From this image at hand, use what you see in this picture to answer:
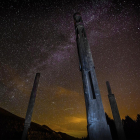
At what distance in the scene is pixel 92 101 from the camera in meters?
3.01

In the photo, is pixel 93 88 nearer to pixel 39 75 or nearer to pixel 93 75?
pixel 93 75

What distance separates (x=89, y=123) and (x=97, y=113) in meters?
0.37

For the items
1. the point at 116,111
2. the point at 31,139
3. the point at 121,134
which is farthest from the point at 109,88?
the point at 31,139

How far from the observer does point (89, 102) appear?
3023 mm

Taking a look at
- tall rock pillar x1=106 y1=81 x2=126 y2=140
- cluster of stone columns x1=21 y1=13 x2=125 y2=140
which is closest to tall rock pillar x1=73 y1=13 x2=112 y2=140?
cluster of stone columns x1=21 y1=13 x2=125 y2=140

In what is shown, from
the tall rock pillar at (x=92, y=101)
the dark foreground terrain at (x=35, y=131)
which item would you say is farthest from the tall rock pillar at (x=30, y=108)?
the tall rock pillar at (x=92, y=101)

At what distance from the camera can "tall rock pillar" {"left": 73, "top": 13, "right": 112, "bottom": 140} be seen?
2512 mm

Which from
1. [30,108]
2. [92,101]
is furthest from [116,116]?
[30,108]

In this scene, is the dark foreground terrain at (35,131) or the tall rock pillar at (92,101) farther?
the dark foreground terrain at (35,131)

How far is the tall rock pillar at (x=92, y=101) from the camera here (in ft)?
8.24

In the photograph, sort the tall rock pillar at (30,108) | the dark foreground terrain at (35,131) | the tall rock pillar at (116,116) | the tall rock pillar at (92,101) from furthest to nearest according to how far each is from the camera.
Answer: the dark foreground terrain at (35,131), the tall rock pillar at (30,108), the tall rock pillar at (116,116), the tall rock pillar at (92,101)

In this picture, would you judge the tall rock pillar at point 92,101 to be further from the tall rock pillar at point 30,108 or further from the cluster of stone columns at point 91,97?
the tall rock pillar at point 30,108

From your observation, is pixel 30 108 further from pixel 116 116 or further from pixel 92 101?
pixel 92 101

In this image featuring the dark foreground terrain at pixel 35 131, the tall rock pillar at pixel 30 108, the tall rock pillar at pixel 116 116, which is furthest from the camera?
the dark foreground terrain at pixel 35 131
